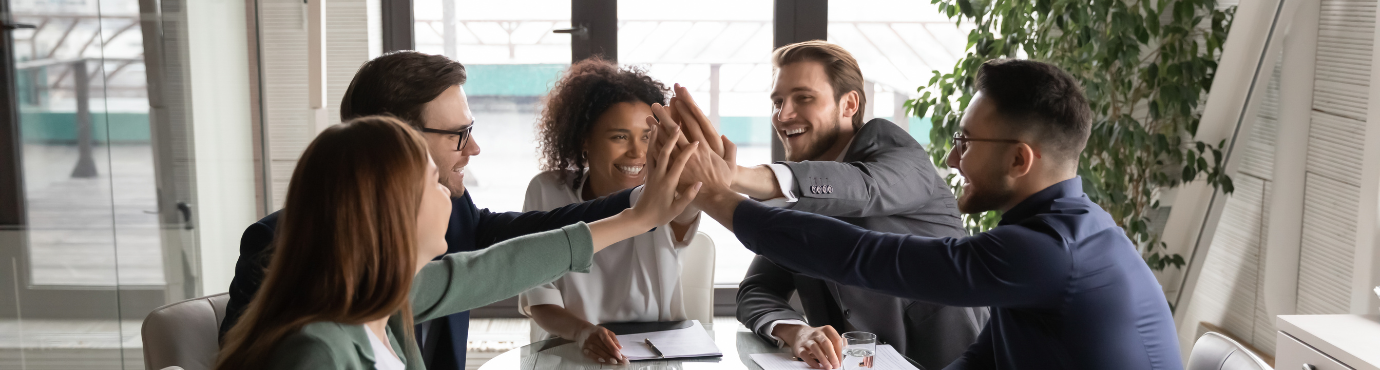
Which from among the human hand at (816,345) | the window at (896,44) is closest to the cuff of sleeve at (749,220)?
the human hand at (816,345)

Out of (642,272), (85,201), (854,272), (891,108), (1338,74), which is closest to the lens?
(854,272)

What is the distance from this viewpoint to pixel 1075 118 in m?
1.55

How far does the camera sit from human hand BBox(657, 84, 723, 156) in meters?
1.88

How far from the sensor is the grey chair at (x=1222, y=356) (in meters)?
1.29

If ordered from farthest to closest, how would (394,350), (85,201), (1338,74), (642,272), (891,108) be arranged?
1. (891,108)
2. (1338,74)
3. (642,272)
4. (85,201)
5. (394,350)

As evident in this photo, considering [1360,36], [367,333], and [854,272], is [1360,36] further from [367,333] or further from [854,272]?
[367,333]

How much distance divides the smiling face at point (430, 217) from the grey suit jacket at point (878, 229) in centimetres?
84

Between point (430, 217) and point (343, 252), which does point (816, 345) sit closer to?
point (430, 217)

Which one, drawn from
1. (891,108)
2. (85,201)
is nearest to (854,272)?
(85,201)

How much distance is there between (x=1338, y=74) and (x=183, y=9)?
3.18 m

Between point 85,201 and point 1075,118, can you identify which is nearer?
point 1075,118

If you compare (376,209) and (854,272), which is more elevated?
(376,209)

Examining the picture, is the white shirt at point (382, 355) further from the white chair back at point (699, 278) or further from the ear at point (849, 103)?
the ear at point (849, 103)

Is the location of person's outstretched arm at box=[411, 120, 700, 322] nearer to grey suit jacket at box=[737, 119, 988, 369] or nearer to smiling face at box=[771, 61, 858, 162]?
grey suit jacket at box=[737, 119, 988, 369]
